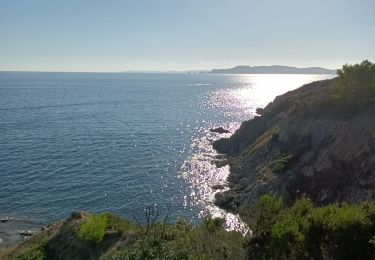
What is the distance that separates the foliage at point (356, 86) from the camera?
211 ft

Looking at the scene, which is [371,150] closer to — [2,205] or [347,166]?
[347,166]

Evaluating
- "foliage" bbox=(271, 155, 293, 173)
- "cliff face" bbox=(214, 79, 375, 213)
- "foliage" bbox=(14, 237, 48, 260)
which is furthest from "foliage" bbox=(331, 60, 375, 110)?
"foliage" bbox=(14, 237, 48, 260)

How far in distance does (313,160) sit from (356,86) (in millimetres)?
15213

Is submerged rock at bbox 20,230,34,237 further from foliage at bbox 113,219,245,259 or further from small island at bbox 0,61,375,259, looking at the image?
foliage at bbox 113,219,245,259

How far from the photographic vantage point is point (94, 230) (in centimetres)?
3562

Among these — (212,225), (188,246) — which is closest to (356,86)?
(212,225)

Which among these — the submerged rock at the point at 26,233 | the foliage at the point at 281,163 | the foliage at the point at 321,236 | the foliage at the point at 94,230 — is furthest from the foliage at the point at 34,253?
the foliage at the point at 281,163

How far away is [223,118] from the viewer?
153000mm

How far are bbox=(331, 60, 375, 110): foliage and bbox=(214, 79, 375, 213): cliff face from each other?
46.5 inches

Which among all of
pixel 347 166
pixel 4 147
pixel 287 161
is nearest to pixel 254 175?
pixel 287 161

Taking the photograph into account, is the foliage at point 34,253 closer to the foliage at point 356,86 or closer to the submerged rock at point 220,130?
the foliage at point 356,86

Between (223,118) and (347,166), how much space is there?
321ft

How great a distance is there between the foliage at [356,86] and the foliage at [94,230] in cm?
4596

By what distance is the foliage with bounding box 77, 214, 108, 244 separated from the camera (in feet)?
116
